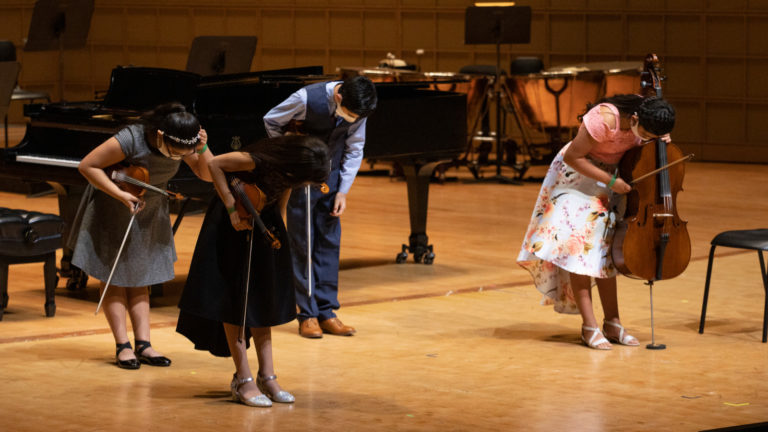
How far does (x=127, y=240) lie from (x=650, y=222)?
206cm

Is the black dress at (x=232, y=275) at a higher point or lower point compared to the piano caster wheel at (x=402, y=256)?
higher

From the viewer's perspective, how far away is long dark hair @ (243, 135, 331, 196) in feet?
12.3

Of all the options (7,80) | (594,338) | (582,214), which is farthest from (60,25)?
(594,338)

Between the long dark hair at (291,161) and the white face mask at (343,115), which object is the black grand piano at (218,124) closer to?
the white face mask at (343,115)

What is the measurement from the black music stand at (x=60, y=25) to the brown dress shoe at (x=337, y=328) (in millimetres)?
4931

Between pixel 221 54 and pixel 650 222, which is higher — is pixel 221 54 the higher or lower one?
the higher one

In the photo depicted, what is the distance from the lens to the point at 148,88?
6.02 metres

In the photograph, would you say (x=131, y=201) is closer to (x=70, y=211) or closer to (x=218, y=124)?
(x=218, y=124)

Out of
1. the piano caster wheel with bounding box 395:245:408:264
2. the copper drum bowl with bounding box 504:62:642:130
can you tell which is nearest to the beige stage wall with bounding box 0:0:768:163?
the copper drum bowl with bounding box 504:62:642:130

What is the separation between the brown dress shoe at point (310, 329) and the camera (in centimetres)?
509

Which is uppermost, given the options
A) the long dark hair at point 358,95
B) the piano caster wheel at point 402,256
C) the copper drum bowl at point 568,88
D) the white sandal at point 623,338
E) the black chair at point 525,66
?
the long dark hair at point 358,95

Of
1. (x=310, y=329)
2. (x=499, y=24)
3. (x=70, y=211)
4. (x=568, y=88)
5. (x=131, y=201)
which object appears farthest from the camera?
(x=499, y=24)

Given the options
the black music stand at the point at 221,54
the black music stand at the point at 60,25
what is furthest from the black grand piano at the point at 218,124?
the black music stand at the point at 60,25

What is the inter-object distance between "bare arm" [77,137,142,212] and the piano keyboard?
1.21 m
